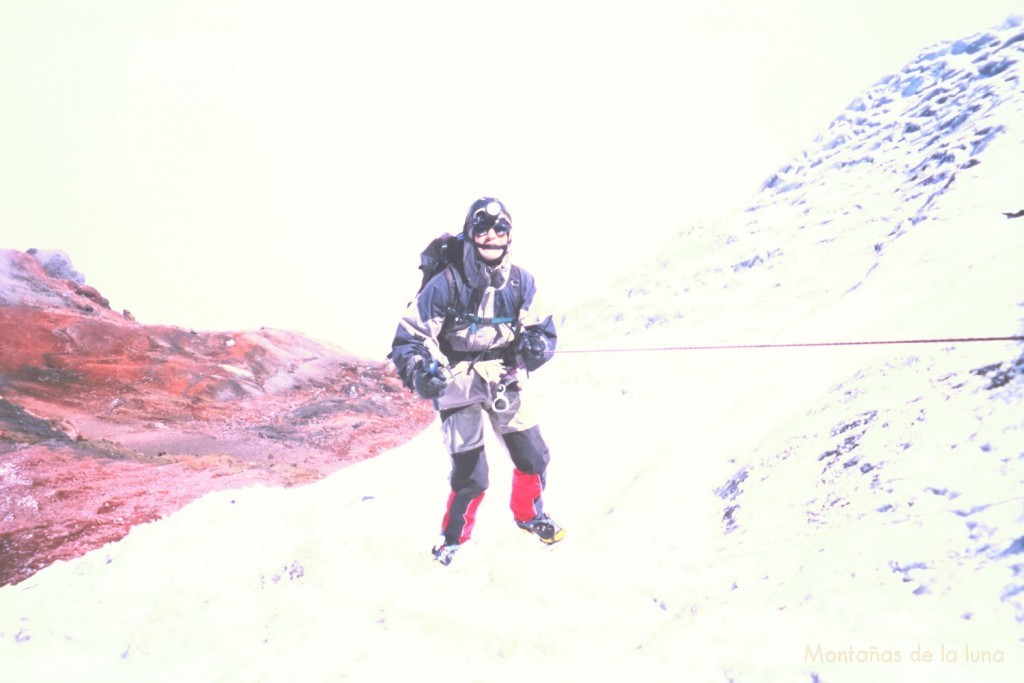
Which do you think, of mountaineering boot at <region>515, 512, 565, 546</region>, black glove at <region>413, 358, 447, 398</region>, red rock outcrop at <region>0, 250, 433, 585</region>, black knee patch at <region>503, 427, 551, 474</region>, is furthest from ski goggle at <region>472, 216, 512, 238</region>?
red rock outcrop at <region>0, 250, 433, 585</region>

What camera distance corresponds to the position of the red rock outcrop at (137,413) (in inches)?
298

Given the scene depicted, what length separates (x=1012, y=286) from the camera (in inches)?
135

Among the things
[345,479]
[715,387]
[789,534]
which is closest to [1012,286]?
[789,534]

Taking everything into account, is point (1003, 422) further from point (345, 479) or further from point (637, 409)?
point (345, 479)

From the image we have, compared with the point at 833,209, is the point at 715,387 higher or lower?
lower

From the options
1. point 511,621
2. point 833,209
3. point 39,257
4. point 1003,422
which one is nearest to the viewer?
point 1003,422

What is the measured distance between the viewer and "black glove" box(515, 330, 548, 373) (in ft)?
12.0

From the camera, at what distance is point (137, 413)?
12695 mm

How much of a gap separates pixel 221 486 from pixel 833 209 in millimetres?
11607

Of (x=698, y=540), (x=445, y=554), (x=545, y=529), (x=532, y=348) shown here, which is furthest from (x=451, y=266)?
(x=698, y=540)

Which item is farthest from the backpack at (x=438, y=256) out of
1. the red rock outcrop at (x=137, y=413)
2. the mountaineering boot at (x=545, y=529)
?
the red rock outcrop at (x=137, y=413)

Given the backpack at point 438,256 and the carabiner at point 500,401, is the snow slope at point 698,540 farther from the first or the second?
the backpack at point 438,256

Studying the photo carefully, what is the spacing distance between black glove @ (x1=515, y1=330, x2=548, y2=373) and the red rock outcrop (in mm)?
6341

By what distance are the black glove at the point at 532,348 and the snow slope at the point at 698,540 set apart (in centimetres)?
137
